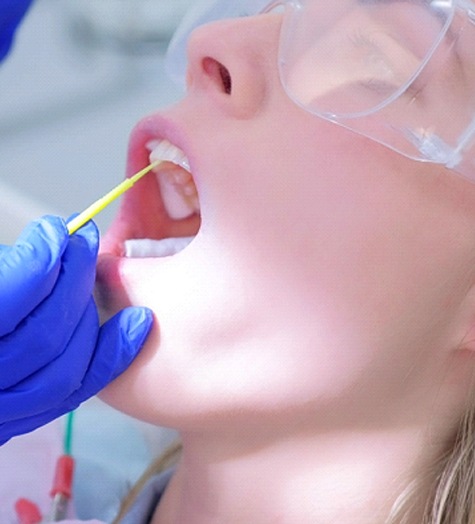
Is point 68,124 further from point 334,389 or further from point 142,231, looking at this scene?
point 334,389

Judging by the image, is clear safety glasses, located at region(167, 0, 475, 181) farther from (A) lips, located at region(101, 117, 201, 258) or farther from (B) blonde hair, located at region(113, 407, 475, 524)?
(B) blonde hair, located at region(113, 407, 475, 524)

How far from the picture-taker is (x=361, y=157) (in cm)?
102

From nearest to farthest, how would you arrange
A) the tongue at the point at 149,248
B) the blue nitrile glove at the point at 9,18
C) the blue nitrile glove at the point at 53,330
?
1. the blue nitrile glove at the point at 53,330
2. the tongue at the point at 149,248
3. the blue nitrile glove at the point at 9,18

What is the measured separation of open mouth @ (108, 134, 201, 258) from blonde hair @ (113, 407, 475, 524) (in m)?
0.43

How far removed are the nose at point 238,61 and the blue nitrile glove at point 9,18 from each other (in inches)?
22.2

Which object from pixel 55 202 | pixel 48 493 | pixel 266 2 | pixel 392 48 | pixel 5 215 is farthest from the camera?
pixel 55 202

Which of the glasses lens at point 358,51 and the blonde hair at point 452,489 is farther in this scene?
the blonde hair at point 452,489

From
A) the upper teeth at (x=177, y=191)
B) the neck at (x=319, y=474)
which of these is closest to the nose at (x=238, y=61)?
the upper teeth at (x=177, y=191)

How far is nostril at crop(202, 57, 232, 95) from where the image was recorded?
107cm

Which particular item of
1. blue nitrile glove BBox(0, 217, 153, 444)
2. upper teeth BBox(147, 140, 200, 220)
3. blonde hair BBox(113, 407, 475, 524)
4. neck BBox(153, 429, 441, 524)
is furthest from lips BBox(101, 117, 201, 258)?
blonde hair BBox(113, 407, 475, 524)

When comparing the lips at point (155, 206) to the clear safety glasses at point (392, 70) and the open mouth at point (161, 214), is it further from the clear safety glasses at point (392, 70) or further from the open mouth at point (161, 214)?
the clear safety glasses at point (392, 70)

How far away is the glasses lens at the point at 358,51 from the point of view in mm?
996

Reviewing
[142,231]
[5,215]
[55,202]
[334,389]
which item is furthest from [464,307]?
[55,202]

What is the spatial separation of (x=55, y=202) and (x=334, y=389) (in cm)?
166
